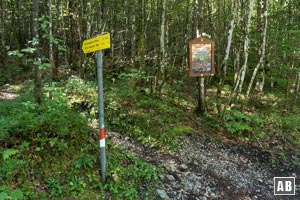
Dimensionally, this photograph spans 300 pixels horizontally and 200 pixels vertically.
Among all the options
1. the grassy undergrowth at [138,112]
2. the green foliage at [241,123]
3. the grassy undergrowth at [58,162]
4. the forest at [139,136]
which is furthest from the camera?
the green foliage at [241,123]

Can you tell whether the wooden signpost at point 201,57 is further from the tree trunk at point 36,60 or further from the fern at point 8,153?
the fern at point 8,153

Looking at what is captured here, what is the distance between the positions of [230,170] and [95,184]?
125 inches

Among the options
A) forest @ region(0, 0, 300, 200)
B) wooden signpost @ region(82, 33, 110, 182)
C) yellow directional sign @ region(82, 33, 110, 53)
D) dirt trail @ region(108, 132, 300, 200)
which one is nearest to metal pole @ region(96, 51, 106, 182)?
wooden signpost @ region(82, 33, 110, 182)

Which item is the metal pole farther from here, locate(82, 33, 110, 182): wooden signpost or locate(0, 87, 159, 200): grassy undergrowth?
locate(0, 87, 159, 200): grassy undergrowth

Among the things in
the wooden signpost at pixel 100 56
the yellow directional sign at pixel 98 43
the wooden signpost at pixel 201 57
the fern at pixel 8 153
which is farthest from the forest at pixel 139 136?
the yellow directional sign at pixel 98 43

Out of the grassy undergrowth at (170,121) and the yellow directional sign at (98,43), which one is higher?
the yellow directional sign at (98,43)

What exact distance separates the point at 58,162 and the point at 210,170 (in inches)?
127

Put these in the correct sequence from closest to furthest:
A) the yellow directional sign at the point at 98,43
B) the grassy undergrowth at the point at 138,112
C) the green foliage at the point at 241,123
Result: the yellow directional sign at the point at 98,43 < the grassy undergrowth at the point at 138,112 < the green foliage at the point at 241,123

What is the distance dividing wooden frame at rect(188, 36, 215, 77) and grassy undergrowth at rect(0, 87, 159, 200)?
324cm

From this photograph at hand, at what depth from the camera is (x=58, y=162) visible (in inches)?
175

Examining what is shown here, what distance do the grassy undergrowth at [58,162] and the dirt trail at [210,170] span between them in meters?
0.47

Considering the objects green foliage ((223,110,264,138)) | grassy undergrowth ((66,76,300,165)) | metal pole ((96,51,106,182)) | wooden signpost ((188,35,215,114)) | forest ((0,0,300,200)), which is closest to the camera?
metal pole ((96,51,106,182))

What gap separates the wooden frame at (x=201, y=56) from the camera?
7160 millimetres

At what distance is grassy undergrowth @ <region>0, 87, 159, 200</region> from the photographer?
4035 millimetres
